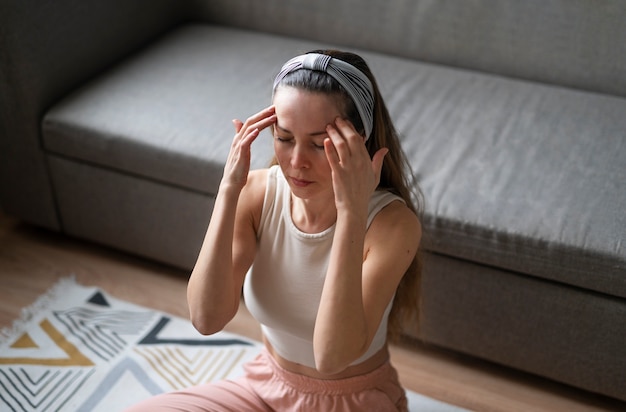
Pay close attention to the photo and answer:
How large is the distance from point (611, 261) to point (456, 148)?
481 millimetres

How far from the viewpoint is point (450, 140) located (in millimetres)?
1910

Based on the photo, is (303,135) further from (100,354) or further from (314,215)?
(100,354)

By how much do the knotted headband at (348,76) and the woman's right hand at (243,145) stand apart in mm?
64

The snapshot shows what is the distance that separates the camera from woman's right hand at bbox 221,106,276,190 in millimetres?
1210

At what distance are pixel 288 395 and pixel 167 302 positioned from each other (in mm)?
749

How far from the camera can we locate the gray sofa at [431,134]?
5.48ft

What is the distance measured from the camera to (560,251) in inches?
62.9

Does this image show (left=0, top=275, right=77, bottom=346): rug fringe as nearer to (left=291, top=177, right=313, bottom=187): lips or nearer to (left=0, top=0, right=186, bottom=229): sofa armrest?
(left=0, top=0, right=186, bottom=229): sofa armrest

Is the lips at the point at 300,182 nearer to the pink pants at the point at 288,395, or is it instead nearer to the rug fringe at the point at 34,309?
the pink pants at the point at 288,395

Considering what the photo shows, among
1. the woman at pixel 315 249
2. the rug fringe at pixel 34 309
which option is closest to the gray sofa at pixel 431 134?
the rug fringe at pixel 34 309

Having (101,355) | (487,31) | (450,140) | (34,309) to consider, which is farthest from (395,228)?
(34,309)

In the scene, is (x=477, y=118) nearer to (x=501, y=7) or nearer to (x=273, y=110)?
(x=501, y=7)

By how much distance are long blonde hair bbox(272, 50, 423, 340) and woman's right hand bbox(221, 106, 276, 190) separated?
0.06 metres

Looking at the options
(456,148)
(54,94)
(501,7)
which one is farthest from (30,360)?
(501,7)
